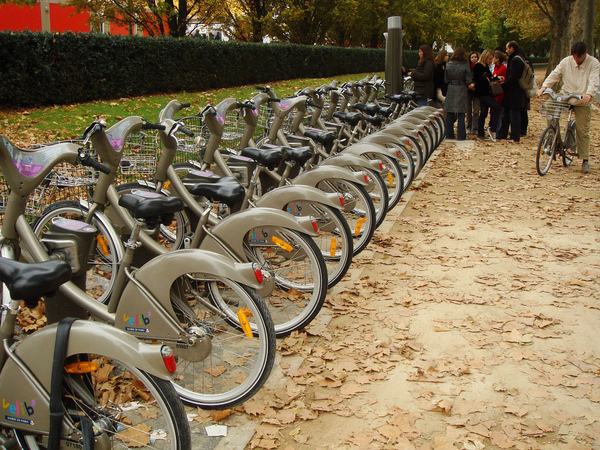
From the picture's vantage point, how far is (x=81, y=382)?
2445 mm

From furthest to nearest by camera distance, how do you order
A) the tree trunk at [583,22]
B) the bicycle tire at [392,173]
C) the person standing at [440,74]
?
the tree trunk at [583,22]
the person standing at [440,74]
the bicycle tire at [392,173]

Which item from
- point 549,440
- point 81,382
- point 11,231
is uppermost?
point 11,231

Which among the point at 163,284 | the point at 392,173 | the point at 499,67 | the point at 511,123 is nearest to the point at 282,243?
the point at 163,284

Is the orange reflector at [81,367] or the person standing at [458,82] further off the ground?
A: the person standing at [458,82]

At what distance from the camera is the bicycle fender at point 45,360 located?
2309mm

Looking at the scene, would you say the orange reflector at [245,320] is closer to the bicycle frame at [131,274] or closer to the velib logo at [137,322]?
A: the bicycle frame at [131,274]

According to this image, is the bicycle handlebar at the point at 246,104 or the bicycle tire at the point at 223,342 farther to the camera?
the bicycle handlebar at the point at 246,104

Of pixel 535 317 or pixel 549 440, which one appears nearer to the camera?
pixel 549 440

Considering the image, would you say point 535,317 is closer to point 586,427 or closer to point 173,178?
point 586,427

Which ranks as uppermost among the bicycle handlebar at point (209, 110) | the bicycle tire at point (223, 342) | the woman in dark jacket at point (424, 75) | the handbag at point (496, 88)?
the woman in dark jacket at point (424, 75)

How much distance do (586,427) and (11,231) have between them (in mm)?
Result: 2971

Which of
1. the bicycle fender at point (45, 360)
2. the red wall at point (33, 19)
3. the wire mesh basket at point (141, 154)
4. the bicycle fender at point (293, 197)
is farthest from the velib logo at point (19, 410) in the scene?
the red wall at point (33, 19)

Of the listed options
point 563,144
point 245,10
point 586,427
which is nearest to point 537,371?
point 586,427

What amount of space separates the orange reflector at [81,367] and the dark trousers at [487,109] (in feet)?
38.9
